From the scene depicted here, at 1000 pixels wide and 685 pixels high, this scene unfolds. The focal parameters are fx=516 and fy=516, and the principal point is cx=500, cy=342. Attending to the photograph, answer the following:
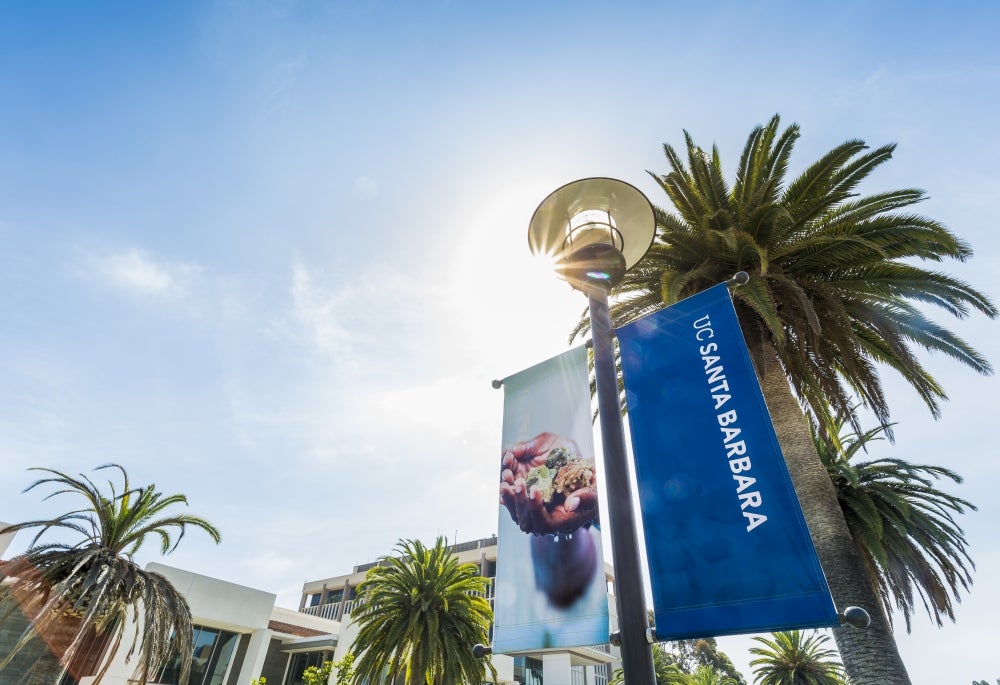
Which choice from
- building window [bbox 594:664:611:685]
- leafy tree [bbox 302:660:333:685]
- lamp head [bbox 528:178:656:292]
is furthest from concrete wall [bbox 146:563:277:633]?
building window [bbox 594:664:611:685]

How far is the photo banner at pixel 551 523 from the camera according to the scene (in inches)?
140

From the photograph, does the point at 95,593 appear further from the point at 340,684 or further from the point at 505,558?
the point at 340,684

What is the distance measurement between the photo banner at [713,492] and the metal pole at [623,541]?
0.32 metres

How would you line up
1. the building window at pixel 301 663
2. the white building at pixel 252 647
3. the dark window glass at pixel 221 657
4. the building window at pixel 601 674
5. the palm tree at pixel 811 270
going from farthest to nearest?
the building window at pixel 601 674 → the building window at pixel 301 663 → the dark window glass at pixel 221 657 → the white building at pixel 252 647 → the palm tree at pixel 811 270

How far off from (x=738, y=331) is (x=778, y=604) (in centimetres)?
195

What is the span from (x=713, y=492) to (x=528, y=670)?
145 ft

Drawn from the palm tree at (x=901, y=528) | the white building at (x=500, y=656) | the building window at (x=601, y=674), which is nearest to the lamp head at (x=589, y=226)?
the palm tree at (x=901, y=528)

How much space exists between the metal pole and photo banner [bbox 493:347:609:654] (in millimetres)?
399

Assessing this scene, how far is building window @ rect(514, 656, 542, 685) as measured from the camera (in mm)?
38250

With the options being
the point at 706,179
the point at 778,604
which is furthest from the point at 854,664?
the point at 706,179

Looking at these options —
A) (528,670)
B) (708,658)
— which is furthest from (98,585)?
(708,658)

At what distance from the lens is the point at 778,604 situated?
2920mm

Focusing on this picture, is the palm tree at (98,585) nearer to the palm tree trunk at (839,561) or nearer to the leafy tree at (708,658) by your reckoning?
the palm tree trunk at (839,561)

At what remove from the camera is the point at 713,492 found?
11.2 ft
